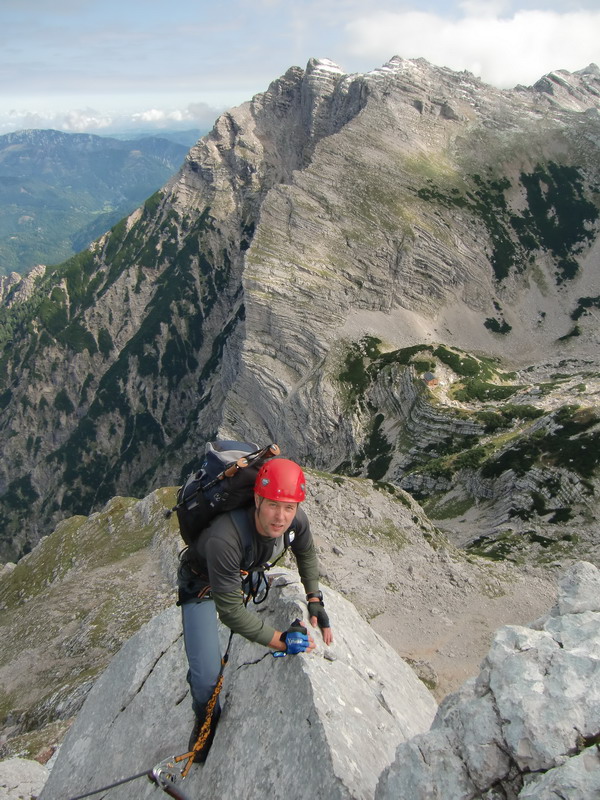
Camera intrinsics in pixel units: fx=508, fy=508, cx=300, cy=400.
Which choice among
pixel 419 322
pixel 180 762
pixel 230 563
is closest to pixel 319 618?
pixel 230 563

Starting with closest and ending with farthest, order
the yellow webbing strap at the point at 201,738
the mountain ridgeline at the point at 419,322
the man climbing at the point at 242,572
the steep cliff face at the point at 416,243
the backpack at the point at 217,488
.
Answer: the man climbing at the point at 242,572
the backpack at the point at 217,488
the yellow webbing strap at the point at 201,738
the mountain ridgeline at the point at 419,322
the steep cliff face at the point at 416,243

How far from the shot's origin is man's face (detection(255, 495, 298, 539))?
320 inches

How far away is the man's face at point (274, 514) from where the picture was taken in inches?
320

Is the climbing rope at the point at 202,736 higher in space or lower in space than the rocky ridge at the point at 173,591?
higher

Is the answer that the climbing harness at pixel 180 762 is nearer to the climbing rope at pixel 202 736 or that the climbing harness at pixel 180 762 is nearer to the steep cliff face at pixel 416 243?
the climbing rope at pixel 202 736

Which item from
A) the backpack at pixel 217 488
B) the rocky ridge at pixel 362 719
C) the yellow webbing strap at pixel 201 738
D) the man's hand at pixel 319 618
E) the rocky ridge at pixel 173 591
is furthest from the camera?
the rocky ridge at pixel 173 591

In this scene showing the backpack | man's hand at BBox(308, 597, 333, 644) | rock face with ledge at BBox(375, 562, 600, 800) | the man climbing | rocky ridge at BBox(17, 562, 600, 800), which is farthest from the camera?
man's hand at BBox(308, 597, 333, 644)

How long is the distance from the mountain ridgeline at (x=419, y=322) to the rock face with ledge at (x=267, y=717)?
35.9m

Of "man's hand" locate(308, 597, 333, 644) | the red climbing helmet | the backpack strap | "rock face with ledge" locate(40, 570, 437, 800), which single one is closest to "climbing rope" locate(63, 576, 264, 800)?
"rock face with ledge" locate(40, 570, 437, 800)

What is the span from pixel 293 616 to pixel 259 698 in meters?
1.69

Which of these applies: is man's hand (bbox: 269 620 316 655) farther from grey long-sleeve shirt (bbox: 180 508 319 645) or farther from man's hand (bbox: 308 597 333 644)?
man's hand (bbox: 308 597 333 644)

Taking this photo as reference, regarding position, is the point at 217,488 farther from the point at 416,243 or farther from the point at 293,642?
the point at 416,243

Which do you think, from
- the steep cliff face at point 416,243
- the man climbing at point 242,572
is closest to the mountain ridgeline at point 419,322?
the steep cliff face at point 416,243

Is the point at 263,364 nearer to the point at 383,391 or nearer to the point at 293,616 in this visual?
the point at 383,391
